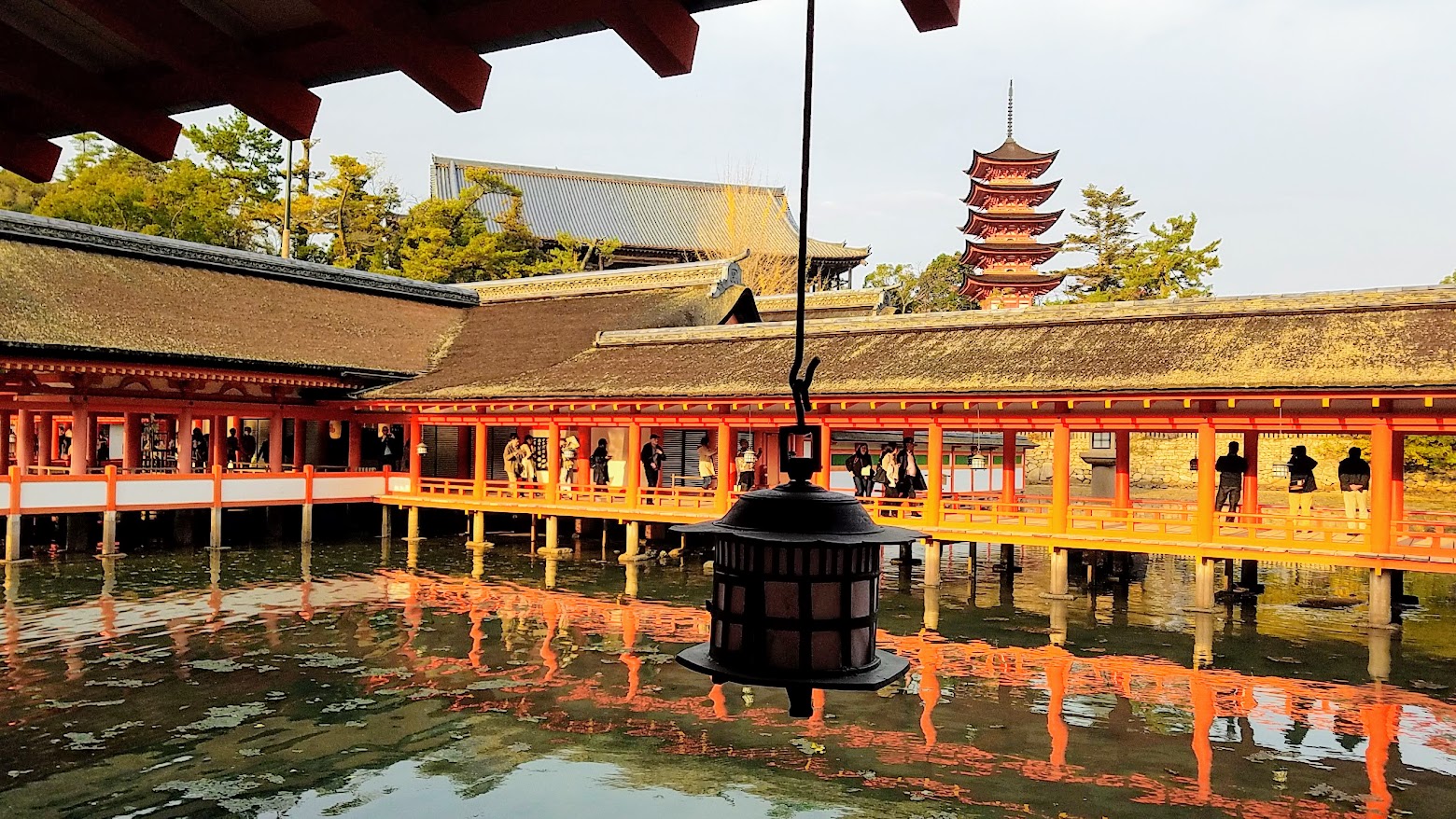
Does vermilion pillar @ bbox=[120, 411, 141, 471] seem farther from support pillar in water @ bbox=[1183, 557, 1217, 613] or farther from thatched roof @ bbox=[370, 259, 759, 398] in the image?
support pillar in water @ bbox=[1183, 557, 1217, 613]

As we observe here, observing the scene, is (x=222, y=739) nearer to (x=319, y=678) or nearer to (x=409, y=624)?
(x=319, y=678)

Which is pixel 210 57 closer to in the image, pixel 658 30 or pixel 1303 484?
pixel 658 30

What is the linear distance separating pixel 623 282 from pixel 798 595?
27633 mm

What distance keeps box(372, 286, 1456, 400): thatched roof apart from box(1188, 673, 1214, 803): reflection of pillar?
16.2 feet

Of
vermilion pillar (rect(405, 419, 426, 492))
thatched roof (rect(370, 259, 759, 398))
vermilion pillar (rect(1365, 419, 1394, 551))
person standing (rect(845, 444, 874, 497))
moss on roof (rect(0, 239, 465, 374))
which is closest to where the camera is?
vermilion pillar (rect(1365, 419, 1394, 551))

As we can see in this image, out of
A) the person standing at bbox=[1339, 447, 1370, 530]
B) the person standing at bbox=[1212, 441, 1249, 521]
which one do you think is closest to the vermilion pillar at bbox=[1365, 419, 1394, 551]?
the person standing at bbox=[1339, 447, 1370, 530]

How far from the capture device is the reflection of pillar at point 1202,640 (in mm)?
14492

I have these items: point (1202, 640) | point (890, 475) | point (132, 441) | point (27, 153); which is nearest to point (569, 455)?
point (890, 475)

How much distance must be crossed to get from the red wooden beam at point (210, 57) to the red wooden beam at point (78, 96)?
554 mm

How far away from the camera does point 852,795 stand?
9234mm

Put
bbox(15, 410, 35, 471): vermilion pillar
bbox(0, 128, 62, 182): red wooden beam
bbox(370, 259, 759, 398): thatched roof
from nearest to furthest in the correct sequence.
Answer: bbox(0, 128, 62, 182): red wooden beam < bbox(15, 410, 35, 471): vermilion pillar < bbox(370, 259, 759, 398): thatched roof

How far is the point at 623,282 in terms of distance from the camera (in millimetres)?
30875

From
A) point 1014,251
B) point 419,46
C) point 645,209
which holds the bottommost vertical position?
point 419,46

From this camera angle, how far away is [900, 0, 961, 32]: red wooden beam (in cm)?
316
